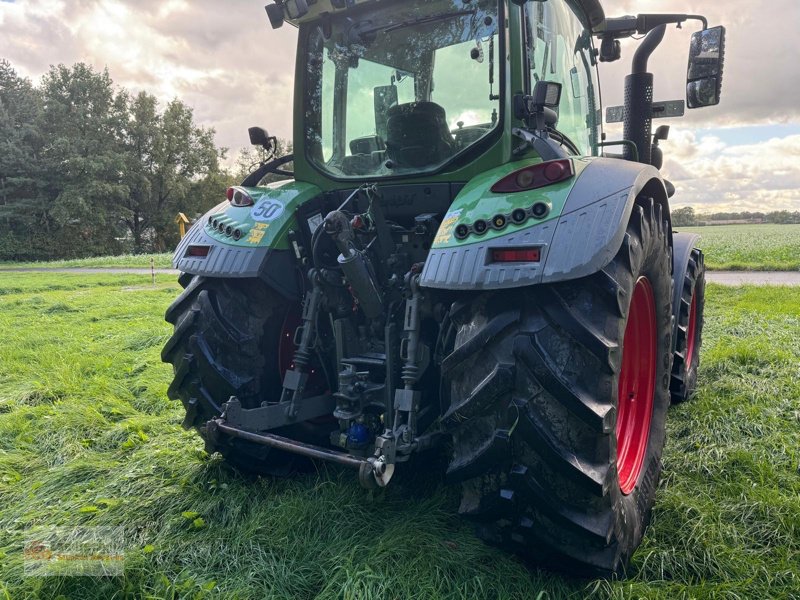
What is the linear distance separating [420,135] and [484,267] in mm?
1060

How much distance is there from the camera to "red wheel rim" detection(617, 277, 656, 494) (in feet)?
8.48

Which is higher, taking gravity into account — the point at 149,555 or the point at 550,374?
the point at 550,374

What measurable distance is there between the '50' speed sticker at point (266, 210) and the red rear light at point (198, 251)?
11.1 inches

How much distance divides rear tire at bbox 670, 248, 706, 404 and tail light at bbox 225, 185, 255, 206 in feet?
8.79

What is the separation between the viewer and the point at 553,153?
230 cm

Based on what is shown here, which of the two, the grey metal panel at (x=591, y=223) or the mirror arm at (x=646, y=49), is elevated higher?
the mirror arm at (x=646, y=49)

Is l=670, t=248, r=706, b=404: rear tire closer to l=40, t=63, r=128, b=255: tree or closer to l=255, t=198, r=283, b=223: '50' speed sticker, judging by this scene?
l=255, t=198, r=283, b=223: '50' speed sticker

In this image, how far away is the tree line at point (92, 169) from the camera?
34.7 meters

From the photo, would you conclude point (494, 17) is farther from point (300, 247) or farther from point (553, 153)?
point (300, 247)

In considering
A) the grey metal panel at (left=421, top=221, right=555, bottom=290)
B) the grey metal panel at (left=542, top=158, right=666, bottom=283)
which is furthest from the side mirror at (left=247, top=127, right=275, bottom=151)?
the grey metal panel at (left=542, top=158, right=666, bottom=283)

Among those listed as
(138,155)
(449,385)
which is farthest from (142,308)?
(138,155)

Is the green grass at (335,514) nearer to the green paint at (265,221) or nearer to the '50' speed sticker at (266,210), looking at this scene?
the green paint at (265,221)

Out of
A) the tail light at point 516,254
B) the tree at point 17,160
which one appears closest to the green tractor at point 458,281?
the tail light at point 516,254

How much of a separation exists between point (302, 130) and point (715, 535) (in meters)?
2.75
